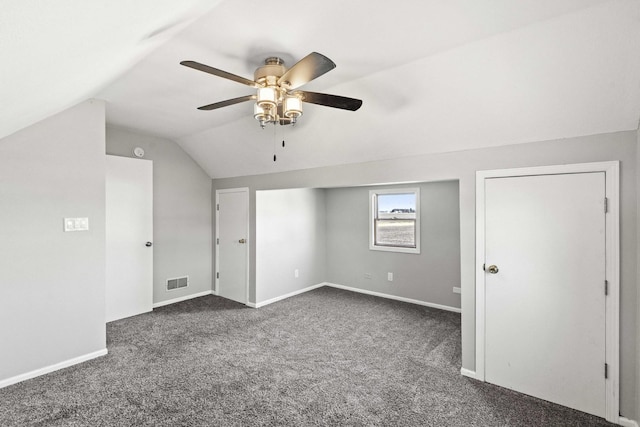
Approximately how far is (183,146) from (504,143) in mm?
4324

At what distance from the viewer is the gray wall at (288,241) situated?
4.81m

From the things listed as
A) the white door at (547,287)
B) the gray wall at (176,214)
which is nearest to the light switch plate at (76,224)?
the gray wall at (176,214)

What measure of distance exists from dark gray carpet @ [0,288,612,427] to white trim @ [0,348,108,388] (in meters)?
0.06

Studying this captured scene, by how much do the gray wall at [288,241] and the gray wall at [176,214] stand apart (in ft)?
3.90

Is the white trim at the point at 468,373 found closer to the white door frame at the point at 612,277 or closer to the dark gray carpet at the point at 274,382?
the dark gray carpet at the point at 274,382

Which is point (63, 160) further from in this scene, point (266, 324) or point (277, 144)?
point (266, 324)

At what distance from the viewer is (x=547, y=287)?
2.48m

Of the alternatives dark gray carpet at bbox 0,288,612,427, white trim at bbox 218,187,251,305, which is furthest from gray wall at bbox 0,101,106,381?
white trim at bbox 218,187,251,305

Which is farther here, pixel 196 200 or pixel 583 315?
pixel 196 200

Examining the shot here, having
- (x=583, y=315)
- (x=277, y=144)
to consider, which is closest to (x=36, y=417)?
(x=277, y=144)

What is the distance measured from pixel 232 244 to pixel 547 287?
4.11 meters

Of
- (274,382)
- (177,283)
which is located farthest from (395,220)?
(177,283)

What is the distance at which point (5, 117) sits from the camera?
194cm

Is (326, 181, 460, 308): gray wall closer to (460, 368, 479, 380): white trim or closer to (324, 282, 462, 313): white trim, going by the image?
(324, 282, 462, 313): white trim
